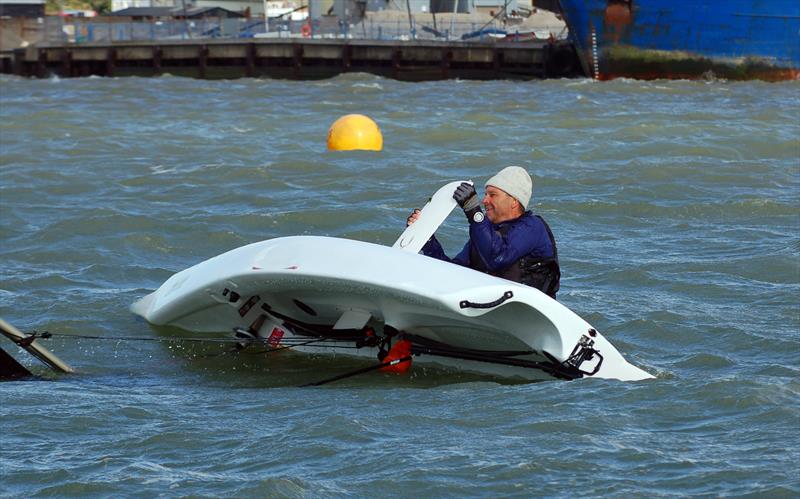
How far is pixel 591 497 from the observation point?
4.86m

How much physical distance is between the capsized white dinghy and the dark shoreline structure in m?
27.0

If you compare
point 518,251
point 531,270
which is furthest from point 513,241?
point 531,270

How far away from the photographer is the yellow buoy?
656 inches

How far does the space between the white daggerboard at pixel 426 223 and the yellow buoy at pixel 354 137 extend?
9.76 metres

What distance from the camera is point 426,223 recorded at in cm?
689

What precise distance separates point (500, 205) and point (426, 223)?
15.9 inches

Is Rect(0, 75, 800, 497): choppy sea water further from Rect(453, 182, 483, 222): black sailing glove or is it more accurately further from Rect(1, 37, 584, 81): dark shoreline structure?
Rect(1, 37, 584, 81): dark shoreline structure

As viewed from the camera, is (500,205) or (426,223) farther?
(426,223)

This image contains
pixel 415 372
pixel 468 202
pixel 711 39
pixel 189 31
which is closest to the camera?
pixel 468 202

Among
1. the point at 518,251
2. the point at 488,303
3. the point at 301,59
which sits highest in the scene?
the point at 518,251

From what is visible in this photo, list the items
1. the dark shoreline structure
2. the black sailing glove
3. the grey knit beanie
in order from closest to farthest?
the black sailing glove
the grey knit beanie
the dark shoreline structure

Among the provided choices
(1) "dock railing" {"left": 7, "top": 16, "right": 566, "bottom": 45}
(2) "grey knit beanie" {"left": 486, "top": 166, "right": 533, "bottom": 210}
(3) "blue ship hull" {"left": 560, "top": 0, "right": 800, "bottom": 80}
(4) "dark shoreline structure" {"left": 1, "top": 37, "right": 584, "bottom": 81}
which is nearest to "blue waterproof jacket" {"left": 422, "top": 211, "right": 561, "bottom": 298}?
(2) "grey knit beanie" {"left": 486, "top": 166, "right": 533, "bottom": 210}

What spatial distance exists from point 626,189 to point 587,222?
5.81ft

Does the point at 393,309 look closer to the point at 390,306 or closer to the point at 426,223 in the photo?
the point at 390,306
